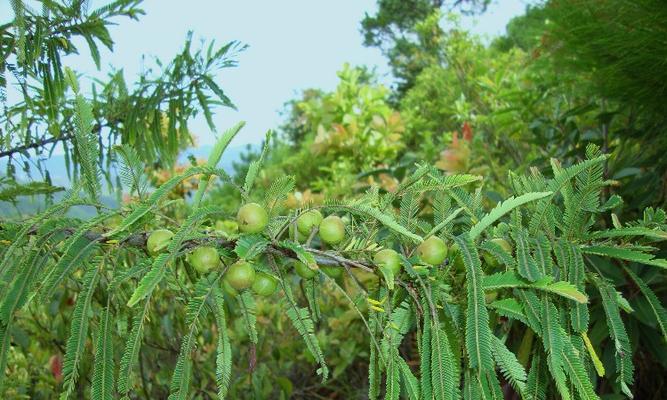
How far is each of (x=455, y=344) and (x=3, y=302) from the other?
51cm

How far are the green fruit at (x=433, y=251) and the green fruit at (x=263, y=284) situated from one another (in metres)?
0.18

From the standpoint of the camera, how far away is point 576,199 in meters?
0.69

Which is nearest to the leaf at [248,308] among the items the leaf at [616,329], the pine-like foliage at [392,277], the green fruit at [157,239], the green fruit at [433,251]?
the pine-like foliage at [392,277]

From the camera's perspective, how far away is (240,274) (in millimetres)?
574

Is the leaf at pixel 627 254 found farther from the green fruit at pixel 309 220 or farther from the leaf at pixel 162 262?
the leaf at pixel 162 262

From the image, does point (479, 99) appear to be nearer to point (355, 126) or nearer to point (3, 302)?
point (355, 126)

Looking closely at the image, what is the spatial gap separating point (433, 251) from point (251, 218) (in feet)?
0.69

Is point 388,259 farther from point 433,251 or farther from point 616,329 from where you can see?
point 616,329

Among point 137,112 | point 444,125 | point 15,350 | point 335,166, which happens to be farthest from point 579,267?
point 444,125

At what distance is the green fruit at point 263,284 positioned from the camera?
614 millimetres

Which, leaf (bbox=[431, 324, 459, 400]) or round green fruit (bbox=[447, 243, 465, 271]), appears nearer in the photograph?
leaf (bbox=[431, 324, 459, 400])

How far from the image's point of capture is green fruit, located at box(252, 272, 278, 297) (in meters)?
0.61

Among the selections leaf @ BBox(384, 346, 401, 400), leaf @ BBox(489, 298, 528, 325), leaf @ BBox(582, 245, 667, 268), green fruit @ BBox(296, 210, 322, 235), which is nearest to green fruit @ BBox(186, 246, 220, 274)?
green fruit @ BBox(296, 210, 322, 235)

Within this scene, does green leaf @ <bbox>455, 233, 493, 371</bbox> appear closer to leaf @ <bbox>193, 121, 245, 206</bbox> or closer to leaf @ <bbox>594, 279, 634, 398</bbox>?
leaf @ <bbox>594, 279, 634, 398</bbox>
